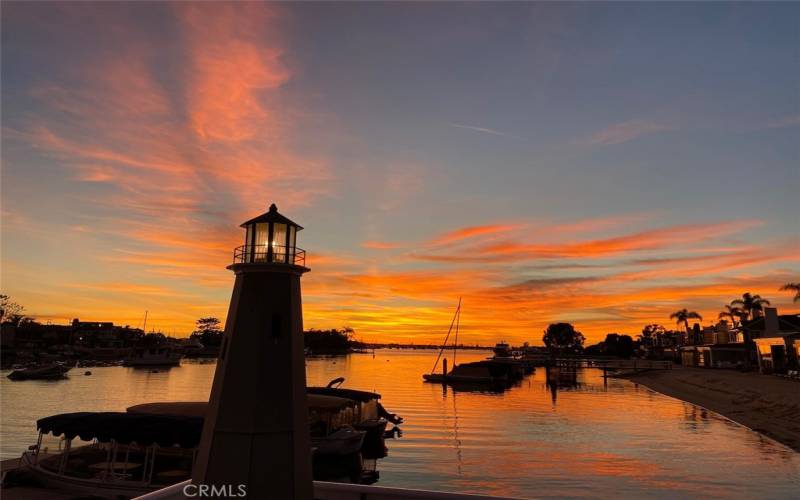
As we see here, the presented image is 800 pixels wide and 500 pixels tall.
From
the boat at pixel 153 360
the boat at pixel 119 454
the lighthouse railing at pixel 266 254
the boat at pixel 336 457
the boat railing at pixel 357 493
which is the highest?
the lighthouse railing at pixel 266 254

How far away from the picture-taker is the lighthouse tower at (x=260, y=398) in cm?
1014

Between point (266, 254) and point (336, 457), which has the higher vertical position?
point (266, 254)

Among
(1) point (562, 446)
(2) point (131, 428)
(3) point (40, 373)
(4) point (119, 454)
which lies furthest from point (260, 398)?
Result: (3) point (40, 373)

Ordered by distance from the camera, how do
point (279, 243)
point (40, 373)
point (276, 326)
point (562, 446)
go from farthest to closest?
1. point (40, 373)
2. point (562, 446)
3. point (279, 243)
4. point (276, 326)

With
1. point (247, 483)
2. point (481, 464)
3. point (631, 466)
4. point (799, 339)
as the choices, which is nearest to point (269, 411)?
point (247, 483)

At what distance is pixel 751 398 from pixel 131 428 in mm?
68820

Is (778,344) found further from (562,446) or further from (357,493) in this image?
(357,493)

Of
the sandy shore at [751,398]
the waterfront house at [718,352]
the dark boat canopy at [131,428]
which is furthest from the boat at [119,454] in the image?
the waterfront house at [718,352]

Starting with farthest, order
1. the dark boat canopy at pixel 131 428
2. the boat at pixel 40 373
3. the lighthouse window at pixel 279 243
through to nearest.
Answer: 1. the boat at pixel 40 373
2. the dark boat canopy at pixel 131 428
3. the lighthouse window at pixel 279 243

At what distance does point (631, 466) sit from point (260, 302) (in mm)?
35385

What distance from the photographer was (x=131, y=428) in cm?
2177

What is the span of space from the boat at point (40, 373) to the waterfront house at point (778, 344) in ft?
467

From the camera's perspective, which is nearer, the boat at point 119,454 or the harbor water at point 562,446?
the boat at point 119,454

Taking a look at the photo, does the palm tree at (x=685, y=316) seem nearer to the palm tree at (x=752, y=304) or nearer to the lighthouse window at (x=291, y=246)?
the palm tree at (x=752, y=304)
